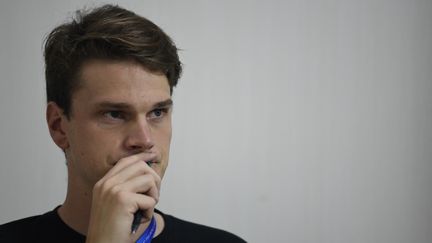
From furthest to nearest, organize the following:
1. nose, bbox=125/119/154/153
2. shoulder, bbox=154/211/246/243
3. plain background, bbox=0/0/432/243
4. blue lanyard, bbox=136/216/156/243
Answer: plain background, bbox=0/0/432/243
shoulder, bbox=154/211/246/243
blue lanyard, bbox=136/216/156/243
nose, bbox=125/119/154/153

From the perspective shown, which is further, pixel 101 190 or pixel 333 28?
pixel 333 28

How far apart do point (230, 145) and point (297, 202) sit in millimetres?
396

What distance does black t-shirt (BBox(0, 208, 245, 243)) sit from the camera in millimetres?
1368

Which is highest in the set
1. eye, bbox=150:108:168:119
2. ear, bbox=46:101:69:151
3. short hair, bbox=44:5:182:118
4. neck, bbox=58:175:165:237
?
short hair, bbox=44:5:182:118

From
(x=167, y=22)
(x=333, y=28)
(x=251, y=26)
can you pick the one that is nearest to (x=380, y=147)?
(x=333, y=28)

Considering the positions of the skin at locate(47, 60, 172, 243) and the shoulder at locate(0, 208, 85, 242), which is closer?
the skin at locate(47, 60, 172, 243)

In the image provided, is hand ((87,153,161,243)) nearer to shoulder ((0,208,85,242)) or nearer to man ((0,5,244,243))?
man ((0,5,244,243))

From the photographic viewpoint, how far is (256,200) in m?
2.01

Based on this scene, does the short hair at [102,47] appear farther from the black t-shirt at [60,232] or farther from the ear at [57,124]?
the black t-shirt at [60,232]

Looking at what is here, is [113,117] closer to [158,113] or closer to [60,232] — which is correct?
[158,113]

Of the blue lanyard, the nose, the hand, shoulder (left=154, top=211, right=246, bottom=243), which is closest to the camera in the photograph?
the hand

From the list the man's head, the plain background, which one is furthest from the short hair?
the plain background

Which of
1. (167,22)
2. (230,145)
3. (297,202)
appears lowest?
(297,202)

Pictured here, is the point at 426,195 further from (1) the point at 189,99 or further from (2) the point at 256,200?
(1) the point at 189,99
